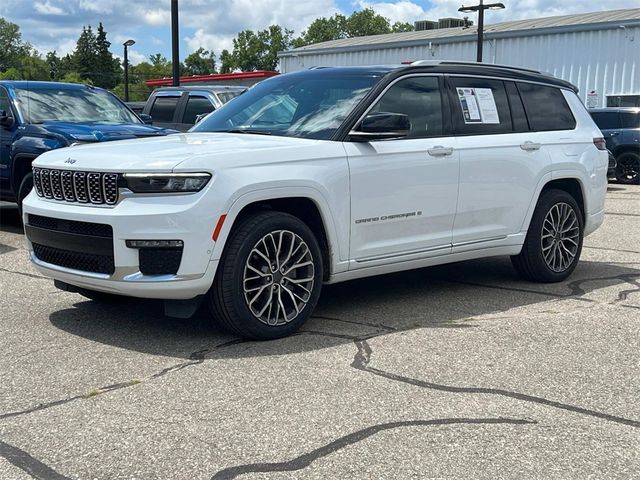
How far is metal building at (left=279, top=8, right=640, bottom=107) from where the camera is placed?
3091cm

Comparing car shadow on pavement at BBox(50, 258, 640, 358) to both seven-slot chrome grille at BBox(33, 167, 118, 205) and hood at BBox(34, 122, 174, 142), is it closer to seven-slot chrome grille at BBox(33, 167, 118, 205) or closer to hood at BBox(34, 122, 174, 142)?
seven-slot chrome grille at BBox(33, 167, 118, 205)

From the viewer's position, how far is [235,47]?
14550 centimetres

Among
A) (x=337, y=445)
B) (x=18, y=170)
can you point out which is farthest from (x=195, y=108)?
(x=337, y=445)

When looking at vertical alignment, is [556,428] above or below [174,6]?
below

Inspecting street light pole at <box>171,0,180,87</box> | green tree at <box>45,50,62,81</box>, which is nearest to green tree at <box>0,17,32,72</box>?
green tree at <box>45,50,62,81</box>

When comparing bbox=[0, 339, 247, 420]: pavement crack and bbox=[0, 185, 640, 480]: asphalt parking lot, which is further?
bbox=[0, 339, 247, 420]: pavement crack

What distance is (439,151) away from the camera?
6.29 meters

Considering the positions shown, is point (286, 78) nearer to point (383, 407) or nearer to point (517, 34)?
point (383, 407)

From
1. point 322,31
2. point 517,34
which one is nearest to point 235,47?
point 322,31

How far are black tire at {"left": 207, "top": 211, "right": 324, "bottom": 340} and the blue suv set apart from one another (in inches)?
188

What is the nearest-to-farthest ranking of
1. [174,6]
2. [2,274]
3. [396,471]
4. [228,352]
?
[396,471] < [228,352] < [2,274] < [174,6]

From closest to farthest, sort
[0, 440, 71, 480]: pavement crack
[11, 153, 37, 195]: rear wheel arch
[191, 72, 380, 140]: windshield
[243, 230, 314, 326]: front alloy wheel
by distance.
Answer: [0, 440, 71, 480]: pavement crack → [243, 230, 314, 326]: front alloy wheel → [191, 72, 380, 140]: windshield → [11, 153, 37, 195]: rear wheel arch

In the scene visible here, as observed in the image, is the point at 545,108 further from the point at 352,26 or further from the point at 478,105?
the point at 352,26

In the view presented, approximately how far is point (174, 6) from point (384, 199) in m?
15.7
